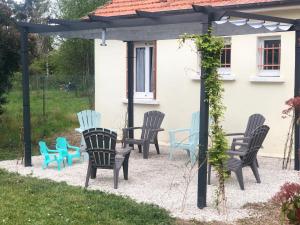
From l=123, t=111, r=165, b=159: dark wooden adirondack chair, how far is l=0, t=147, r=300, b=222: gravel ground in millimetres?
335

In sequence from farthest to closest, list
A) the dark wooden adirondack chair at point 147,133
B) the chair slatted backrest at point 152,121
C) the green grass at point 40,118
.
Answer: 1. the green grass at point 40,118
2. the chair slatted backrest at point 152,121
3. the dark wooden adirondack chair at point 147,133

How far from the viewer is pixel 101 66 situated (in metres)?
14.2

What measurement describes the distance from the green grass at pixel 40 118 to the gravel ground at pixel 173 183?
249 cm

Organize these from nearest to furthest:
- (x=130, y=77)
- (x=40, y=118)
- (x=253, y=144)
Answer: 1. (x=253, y=144)
2. (x=130, y=77)
3. (x=40, y=118)

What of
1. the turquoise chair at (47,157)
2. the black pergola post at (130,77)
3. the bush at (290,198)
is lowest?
the turquoise chair at (47,157)

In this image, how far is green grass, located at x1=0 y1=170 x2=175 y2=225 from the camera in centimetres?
611

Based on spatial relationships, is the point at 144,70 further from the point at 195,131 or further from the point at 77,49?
the point at 77,49

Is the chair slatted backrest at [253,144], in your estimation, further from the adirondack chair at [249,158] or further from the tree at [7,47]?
the tree at [7,47]

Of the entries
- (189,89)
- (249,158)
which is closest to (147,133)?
(189,89)

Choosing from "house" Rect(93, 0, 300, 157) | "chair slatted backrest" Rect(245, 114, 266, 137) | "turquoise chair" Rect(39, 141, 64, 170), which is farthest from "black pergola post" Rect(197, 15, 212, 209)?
"turquoise chair" Rect(39, 141, 64, 170)

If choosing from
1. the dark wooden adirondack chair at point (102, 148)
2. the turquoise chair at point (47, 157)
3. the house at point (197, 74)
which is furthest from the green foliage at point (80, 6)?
the dark wooden adirondack chair at point (102, 148)

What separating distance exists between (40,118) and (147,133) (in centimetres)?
633

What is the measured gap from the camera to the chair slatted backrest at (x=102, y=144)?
7789 millimetres

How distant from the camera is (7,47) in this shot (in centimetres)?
1222
